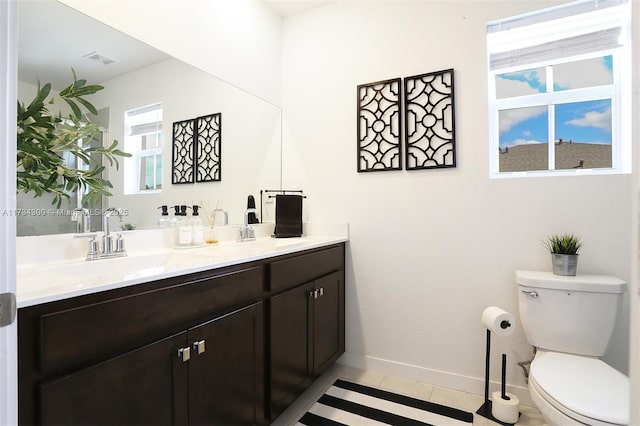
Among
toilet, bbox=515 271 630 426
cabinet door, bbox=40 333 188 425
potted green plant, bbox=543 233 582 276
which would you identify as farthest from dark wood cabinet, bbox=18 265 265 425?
potted green plant, bbox=543 233 582 276

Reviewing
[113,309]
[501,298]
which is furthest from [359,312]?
[113,309]

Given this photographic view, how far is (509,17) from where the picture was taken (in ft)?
6.14

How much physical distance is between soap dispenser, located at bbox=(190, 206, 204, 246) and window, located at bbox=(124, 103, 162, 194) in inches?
9.4

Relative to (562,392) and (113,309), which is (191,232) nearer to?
(113,309)

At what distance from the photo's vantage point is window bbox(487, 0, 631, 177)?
1741mm

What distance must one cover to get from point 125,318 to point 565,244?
1.96 metres

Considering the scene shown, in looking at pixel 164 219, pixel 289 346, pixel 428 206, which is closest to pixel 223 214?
pixel 164 219

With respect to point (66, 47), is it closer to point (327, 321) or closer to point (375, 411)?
point (327, 321)

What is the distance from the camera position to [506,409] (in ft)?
5.48

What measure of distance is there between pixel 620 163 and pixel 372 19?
5.59 ft

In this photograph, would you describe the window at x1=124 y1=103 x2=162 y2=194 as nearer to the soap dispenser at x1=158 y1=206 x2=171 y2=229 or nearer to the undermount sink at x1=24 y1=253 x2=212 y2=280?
the soap dispenser at x1=158 y1=206 x2=171 y2=229

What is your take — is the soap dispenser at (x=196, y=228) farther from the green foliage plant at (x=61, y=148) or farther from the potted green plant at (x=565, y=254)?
the potted green plant at (x=565, y=254)

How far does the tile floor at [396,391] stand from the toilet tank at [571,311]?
46 cm

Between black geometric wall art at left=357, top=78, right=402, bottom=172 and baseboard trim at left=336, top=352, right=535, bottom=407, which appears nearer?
baseboard trim at left=336, top=352, right=535, bottom=407
